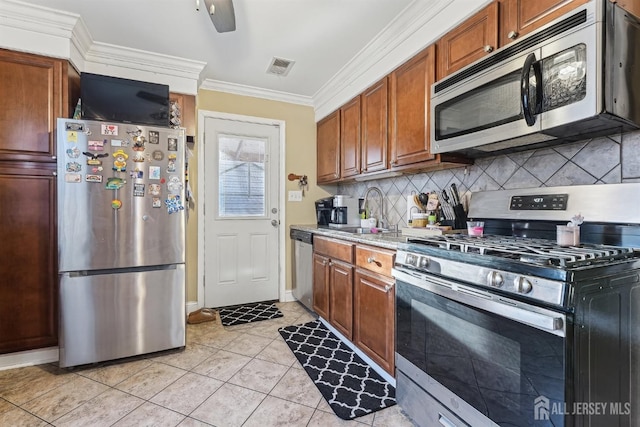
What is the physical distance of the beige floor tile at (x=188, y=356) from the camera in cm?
212

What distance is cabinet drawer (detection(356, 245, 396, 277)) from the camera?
179cm

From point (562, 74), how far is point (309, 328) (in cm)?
243

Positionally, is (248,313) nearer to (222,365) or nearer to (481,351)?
(222,365)

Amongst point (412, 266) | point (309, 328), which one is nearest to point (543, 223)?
point (412, 266)

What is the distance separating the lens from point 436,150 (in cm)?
182

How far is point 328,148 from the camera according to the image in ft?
11.0

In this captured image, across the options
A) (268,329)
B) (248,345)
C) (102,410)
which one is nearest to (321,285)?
(268,329)

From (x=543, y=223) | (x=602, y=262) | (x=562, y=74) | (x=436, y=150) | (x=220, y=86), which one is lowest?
(x=602, y=262)

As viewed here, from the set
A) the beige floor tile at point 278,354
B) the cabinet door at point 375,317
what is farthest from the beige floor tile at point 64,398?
the cabinet door at point 375,317

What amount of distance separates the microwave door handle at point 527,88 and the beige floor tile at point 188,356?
243 cm

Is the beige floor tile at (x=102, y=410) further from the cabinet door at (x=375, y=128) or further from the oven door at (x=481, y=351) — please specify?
the cabinet door at (x=375, y=128)

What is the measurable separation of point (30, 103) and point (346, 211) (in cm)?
262

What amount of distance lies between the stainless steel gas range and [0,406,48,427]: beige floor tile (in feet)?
6.20

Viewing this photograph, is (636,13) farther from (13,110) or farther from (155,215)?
(13,110)
